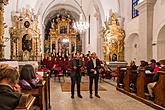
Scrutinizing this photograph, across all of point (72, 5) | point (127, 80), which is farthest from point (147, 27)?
point (72, 5)

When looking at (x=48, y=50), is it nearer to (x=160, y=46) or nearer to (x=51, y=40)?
(x=51, y=40)

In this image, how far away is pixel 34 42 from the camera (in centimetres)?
2061

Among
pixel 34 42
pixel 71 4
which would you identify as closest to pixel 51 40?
pixel 71 4

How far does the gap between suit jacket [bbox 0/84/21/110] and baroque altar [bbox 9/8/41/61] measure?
1544 cm

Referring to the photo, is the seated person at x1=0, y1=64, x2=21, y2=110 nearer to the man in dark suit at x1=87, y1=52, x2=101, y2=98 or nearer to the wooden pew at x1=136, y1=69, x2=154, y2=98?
the wooden pew at x1=136, y1=69, x2=154, y2=98

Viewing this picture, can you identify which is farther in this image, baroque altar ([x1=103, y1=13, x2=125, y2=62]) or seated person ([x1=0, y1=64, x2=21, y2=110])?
baroque altar ([x1=103, y1=13, x2=125, y2=62])

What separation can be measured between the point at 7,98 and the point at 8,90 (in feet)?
0.24

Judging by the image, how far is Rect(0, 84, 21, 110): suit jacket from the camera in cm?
256

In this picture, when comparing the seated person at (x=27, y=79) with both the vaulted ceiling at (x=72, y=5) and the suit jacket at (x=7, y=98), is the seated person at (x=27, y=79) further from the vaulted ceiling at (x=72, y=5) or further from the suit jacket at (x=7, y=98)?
the vaulted ceiling at (x=72, y=5)

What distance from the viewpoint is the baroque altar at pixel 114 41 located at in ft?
61.5

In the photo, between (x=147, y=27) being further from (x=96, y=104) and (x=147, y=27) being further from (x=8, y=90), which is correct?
(x=8, y=90)

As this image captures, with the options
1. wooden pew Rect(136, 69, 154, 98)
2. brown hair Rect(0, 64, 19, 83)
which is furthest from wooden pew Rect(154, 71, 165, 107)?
brown hair Rect(0, 64, 19, 83)

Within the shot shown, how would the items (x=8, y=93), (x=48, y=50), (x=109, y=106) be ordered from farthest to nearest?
(x=48, y=50), (x=109, y=106), (x=8, y=93)

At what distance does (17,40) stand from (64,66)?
136 inches
